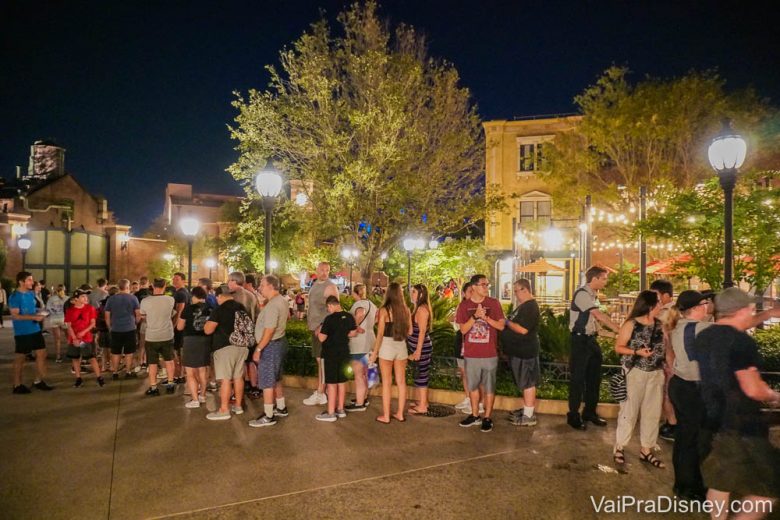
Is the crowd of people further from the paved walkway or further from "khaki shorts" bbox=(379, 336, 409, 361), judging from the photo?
the paved walkway

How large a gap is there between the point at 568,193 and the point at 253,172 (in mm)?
14171

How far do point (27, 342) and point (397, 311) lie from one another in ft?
20.2

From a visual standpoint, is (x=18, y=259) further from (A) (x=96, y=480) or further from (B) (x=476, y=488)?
(B) (x=476, y=488)

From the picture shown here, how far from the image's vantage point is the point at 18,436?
6562mm

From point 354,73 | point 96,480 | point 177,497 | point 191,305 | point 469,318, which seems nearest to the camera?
point 177,497

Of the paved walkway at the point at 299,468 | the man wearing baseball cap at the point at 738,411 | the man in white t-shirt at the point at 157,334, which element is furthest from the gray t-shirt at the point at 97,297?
the man wearing baseball cap at the point at 738,411

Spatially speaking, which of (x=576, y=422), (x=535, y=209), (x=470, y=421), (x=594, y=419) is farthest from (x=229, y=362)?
(x=535, y=209)

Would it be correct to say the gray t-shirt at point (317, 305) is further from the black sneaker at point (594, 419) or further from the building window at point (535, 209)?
the building window at point (535, 209)

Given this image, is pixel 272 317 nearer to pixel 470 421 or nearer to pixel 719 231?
pixel 470 421

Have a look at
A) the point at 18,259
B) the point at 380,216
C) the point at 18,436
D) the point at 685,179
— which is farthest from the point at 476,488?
the point at 18,259

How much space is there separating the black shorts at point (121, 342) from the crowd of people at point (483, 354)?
0.8 inches

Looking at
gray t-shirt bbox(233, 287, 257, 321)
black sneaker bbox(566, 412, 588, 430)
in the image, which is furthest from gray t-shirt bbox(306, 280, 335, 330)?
black sneaker bbox(566, 412, 588, 430)

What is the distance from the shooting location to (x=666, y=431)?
6.70 m

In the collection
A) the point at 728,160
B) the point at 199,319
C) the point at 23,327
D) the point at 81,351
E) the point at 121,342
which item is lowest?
the point at 81,351
